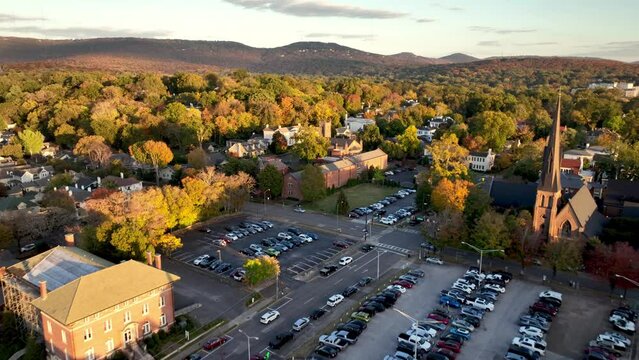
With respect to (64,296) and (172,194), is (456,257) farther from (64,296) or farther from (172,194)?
(64,296)

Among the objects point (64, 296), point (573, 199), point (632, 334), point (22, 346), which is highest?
point (573, 199)

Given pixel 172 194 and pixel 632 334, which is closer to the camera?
pixel 632 334

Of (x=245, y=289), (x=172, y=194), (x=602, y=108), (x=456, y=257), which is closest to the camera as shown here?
(x=245, y=289)

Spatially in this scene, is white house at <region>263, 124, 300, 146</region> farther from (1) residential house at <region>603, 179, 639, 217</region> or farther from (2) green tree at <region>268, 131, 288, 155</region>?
(1) residential house at <region>603, 179, 639, 217</region>

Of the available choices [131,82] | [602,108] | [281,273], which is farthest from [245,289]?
[131,82]

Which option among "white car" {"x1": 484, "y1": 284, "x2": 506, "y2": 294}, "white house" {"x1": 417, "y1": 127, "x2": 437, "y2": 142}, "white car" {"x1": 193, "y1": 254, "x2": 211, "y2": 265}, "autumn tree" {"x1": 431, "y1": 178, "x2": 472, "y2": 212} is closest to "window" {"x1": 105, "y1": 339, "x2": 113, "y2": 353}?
"white car" {"x1": 193, "y1": 254, "x2": 211, "y2": 265}

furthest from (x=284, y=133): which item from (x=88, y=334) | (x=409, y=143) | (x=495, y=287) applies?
(x=88, y=334)
